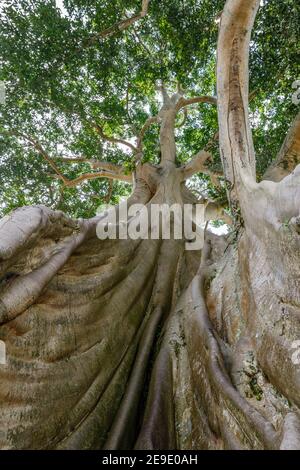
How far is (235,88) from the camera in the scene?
3.26 meters

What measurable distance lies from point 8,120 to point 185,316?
18.3ft

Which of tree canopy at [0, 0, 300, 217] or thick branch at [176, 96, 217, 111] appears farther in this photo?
thick branch at [176, 96, 217, 111]

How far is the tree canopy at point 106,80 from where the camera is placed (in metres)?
5.48

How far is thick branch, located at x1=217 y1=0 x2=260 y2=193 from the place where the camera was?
3045 millimetres

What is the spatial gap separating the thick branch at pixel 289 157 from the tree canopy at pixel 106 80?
50.0 inches

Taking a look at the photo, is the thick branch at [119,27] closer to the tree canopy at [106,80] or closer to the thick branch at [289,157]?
the tree canopy at [106,80]

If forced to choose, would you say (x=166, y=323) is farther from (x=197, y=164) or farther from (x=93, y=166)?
(x=93, y=166)

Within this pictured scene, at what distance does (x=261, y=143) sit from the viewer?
20.4ft

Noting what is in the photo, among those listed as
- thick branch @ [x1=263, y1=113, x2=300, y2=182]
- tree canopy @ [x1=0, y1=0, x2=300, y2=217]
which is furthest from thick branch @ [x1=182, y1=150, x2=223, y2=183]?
thick branch @ [x1=263, y1=113, x2=300, y2=182]

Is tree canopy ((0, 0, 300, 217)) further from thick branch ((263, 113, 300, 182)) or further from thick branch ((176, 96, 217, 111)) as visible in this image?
thick branch ((263, 113, 300, 182))

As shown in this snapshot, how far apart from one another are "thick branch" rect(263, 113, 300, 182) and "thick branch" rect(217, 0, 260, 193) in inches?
31.1

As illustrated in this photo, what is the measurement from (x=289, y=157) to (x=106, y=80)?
157 inches
